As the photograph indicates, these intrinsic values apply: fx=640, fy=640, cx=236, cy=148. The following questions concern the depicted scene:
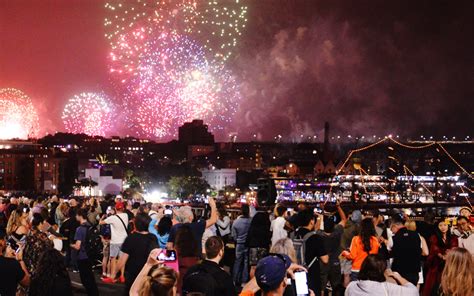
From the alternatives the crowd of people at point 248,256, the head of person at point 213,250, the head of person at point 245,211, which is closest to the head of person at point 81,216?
the crowd of people at point 248,256

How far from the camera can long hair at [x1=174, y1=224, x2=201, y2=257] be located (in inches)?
291

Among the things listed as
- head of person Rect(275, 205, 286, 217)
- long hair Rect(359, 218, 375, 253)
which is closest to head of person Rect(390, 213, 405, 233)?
long hair Rect(359, 218, 375, 253)

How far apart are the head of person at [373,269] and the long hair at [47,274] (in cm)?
286

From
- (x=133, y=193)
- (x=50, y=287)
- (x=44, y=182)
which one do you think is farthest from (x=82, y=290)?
(x=44, y=182)

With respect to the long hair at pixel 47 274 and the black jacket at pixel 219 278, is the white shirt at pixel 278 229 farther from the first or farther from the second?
the long hair at pixel 47 274

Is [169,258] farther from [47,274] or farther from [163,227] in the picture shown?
[163,227]

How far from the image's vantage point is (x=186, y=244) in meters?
7.39

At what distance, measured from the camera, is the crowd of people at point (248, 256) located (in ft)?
18.8

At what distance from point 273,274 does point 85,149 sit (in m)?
170

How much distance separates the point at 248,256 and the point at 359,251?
2.06 m

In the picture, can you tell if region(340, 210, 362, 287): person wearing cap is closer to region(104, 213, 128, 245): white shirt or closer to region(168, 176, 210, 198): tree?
region(104, 213, 128, 245): white shirt

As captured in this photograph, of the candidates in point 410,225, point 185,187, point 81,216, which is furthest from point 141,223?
point 185,187

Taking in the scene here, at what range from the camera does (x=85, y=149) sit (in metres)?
170

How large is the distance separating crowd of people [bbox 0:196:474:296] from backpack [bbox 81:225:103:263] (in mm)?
60
